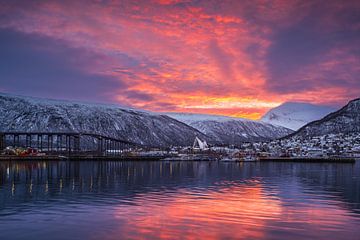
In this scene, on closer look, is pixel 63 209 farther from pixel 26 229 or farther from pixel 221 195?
pixel 221 195

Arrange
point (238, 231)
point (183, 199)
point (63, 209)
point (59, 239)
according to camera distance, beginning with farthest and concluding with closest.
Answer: point (183, 199) < point (63, 209) < point (238, 231) < point (59, 239)

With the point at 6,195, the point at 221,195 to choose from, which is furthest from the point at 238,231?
the point at 6,195

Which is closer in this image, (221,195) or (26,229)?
(26,229)

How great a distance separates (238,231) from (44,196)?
978 inches

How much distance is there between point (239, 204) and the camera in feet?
121

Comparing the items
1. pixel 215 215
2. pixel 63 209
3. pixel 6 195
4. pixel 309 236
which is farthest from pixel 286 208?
pixel 6 195

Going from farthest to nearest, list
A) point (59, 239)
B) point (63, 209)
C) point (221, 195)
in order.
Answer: point (221, 195) < point (63, 209) < point (59, 239)

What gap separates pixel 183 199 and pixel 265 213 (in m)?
10.4

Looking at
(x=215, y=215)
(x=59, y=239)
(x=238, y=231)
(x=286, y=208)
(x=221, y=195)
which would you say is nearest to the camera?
(x=59, y=239)

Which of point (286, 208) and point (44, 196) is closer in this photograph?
point (286, 208)

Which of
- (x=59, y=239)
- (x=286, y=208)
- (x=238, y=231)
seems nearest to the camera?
(x=59, y=239)

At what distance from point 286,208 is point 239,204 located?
4.24 meters

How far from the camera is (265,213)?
3206 cm

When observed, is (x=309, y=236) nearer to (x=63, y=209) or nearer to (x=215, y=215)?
(x=215, y=215)
